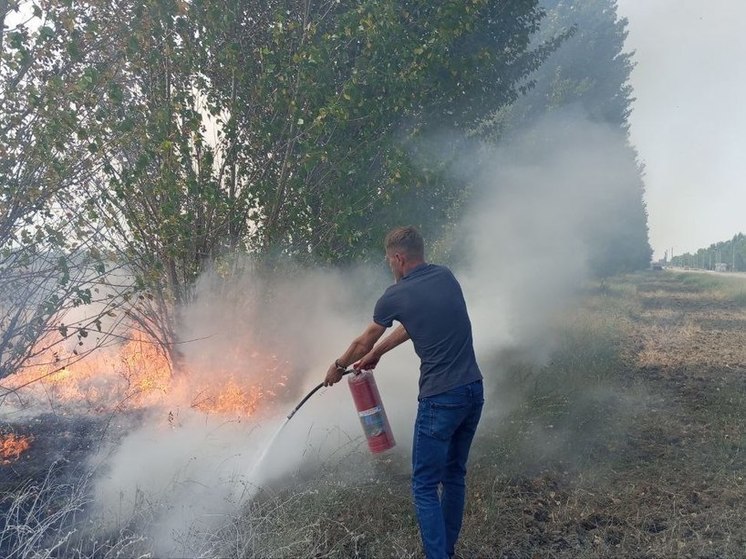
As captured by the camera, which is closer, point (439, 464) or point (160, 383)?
point (439, 464)

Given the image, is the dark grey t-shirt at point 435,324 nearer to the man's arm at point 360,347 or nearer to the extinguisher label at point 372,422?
the man's arm at point 360,347

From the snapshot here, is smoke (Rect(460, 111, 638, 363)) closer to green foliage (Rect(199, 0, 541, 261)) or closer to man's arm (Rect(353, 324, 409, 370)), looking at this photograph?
green foliage (Rect(199, 0, 541, 261))

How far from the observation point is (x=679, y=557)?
3.54m

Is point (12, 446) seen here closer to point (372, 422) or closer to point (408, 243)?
point (372, 422)

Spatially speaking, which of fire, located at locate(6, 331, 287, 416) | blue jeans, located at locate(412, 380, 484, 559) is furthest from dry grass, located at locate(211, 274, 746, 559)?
fire, located at locate(6, 331, 287, 416)

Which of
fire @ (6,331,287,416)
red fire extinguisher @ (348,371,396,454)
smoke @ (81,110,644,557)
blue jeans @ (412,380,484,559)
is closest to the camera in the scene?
blue jeans @ (412,380,484,559)

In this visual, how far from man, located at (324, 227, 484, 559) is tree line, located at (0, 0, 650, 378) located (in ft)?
7.17

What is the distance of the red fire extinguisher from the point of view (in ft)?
13.0

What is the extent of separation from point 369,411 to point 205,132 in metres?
3.26

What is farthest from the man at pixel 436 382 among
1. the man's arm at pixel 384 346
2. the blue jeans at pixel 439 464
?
the man's arm at pixel 384 346

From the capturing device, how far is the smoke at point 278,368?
4.16 meters

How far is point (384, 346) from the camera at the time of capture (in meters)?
3.81

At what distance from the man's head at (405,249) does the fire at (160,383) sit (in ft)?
10.1

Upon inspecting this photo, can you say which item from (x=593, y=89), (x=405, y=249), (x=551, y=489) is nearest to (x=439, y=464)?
(x=405, y=249)
